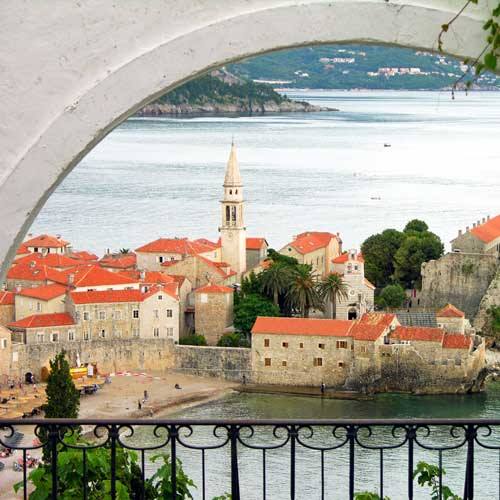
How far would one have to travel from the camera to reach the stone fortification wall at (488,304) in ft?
115

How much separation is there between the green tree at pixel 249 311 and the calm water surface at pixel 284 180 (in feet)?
57.7

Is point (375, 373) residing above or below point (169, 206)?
below

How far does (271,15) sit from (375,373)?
94.6ft

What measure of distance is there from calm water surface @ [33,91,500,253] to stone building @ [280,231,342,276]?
34.9 feet

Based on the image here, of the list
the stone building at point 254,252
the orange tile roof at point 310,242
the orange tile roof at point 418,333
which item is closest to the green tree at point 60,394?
the orange tile roof at point 418,333

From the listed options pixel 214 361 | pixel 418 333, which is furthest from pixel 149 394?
pixel 418 333

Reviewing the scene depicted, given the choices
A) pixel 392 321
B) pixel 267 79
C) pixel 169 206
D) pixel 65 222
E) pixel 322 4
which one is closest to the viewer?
pixel 322 4

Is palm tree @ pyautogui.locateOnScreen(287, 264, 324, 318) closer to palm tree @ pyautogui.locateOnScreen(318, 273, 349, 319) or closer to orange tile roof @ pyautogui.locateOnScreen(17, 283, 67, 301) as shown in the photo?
palm tree @ pyautogui.locateOnScreen(318, 273, 349, 319)

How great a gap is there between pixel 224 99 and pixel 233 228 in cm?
10379

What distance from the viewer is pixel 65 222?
6022 centimetres

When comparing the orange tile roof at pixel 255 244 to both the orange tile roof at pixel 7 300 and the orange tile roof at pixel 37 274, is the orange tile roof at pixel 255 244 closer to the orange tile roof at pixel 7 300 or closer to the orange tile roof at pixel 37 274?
the orange tile roof at pixel 37 274

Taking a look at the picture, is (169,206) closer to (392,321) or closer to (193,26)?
(392,321)

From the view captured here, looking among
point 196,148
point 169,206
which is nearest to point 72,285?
point 169,206

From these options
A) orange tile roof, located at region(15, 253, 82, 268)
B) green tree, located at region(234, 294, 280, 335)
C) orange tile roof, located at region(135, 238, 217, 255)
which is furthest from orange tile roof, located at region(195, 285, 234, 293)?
orange tile roof, located at region(15, 253, 82, 268)
